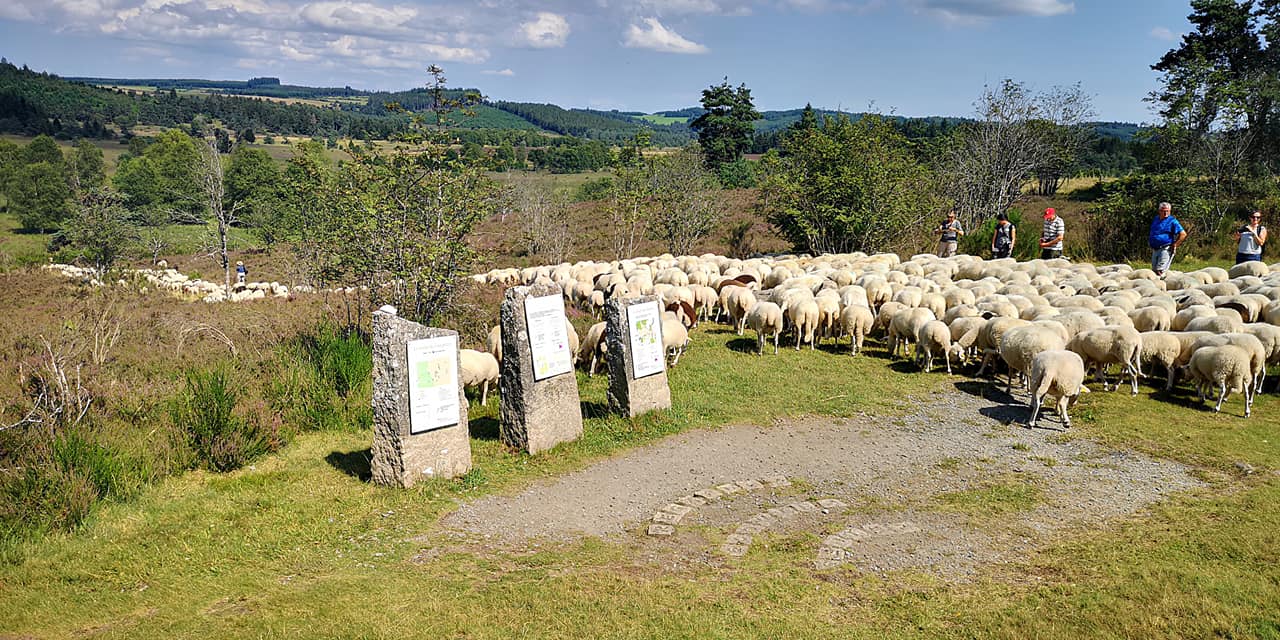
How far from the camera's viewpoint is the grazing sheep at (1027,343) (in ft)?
38.0

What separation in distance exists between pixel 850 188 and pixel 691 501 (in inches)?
849

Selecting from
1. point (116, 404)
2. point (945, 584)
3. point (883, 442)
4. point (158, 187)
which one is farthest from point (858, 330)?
point (158, 187)

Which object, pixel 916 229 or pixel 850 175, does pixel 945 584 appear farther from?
pixel 916 229

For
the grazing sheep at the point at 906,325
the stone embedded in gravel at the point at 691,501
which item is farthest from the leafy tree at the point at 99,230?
the grazing sheep at the point at 906,325

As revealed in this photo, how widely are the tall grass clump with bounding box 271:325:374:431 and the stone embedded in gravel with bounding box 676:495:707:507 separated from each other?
4795mm

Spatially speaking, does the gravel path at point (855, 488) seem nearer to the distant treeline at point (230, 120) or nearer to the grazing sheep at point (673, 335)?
the grazing sheep at point (673, 335)

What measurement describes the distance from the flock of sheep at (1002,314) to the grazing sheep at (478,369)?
24mm

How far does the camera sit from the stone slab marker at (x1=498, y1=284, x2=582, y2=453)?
948 centimetres

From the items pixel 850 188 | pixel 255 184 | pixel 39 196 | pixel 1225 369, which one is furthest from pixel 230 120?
pixel 1225 369

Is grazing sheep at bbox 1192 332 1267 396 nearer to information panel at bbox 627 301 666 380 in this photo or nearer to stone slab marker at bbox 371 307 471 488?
information panel at bbox 627 301 666 380

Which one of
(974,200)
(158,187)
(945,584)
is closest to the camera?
(945,584)

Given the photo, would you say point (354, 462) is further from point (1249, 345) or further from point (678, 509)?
point (1249, 345)

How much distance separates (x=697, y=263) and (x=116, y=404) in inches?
633

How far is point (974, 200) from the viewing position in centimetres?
3328
